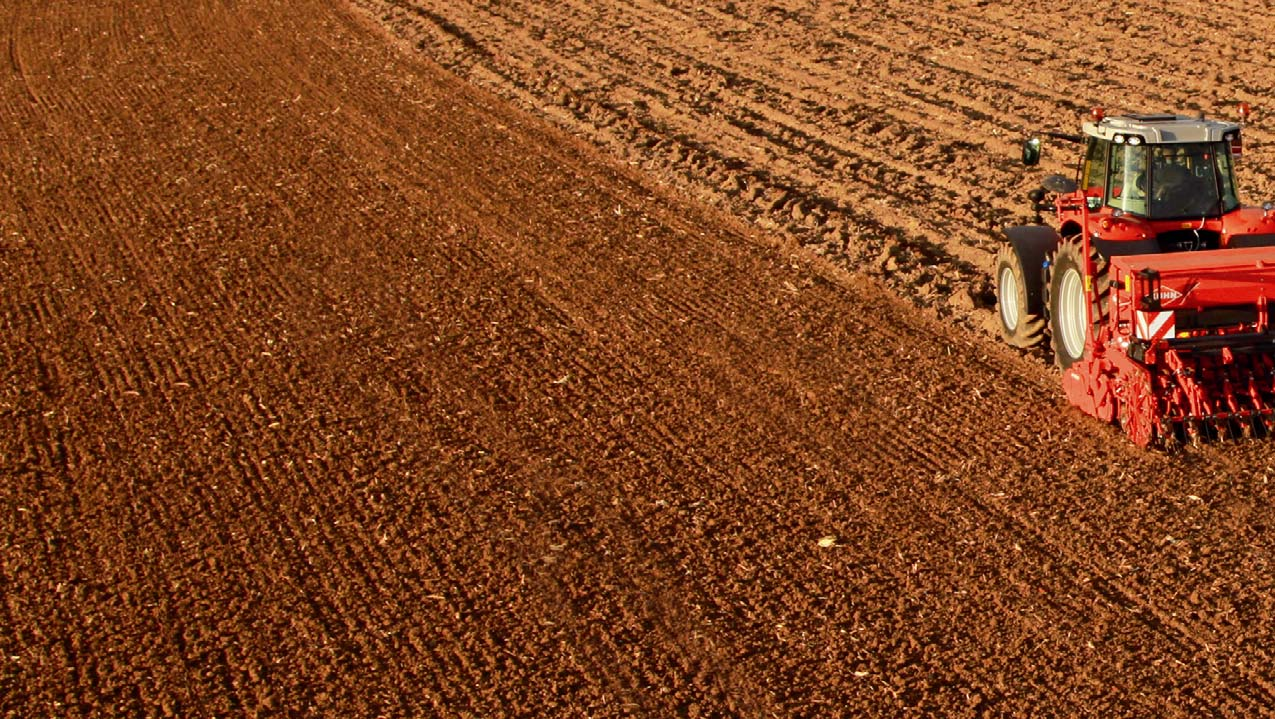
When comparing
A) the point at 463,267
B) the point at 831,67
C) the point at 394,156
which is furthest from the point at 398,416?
the point at 831,67

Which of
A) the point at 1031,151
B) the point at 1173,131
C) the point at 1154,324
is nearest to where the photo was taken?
the point at 1154,324

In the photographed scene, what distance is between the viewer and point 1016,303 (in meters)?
10.9

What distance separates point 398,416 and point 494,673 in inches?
133

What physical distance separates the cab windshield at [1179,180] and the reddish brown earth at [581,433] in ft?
4.59

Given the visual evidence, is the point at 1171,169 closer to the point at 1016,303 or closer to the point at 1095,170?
the point at 1095,170

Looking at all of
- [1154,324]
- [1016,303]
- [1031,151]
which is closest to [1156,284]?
[1154,324]

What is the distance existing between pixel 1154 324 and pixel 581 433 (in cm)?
359

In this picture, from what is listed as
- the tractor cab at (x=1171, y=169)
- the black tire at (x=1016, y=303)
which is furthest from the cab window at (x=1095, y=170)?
the black tire at (x=1016, y=303)

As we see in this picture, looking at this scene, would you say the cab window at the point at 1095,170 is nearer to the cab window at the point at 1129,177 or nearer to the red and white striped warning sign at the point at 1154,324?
the cab window at the point at 1129,177

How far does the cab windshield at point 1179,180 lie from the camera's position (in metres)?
9.91

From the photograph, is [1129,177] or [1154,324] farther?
[1129,177]

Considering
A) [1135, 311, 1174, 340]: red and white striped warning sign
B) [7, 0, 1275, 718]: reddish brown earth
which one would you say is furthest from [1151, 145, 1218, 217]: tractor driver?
[7, 0, 1275, 718]: reddish brown earth

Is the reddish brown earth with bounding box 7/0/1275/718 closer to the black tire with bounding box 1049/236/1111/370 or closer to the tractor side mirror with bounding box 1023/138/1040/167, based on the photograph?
the black tire with bounding box 1049/236/1111/370

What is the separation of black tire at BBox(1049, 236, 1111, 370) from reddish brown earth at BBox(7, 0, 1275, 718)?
1.06ft
